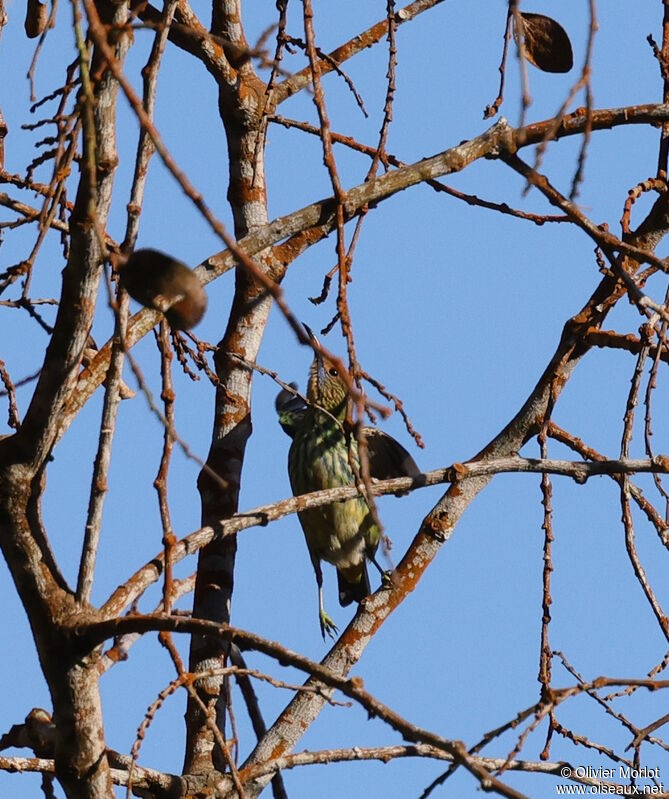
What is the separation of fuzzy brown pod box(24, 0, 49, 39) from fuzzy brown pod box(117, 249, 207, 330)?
1402 mm

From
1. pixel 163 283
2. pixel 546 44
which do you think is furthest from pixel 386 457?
pixel 163 283

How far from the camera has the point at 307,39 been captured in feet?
6.68

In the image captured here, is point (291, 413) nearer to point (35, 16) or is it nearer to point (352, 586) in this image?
point (352, 586)

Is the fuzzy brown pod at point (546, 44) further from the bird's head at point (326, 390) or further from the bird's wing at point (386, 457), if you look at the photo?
the bird's head at point (326, 390)

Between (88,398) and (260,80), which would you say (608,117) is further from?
(88,398)

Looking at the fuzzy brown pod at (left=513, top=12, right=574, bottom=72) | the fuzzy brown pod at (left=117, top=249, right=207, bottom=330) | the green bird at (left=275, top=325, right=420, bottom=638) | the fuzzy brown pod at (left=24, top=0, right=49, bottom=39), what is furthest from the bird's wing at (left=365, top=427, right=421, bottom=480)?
the fuzzy brown pod at (left=117, top=249, right=207, bottom=330)

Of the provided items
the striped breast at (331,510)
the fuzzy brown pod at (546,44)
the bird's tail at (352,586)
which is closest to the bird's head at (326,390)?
the striped breast at (331,510)

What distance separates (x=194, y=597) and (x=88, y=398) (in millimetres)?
1096

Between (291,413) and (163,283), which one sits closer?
(163,283)

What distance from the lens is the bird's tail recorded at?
5.44m

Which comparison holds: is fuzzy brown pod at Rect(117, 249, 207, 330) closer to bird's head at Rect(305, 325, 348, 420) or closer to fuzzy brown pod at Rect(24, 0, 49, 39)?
fuzzy brown pod at Rect(24, 0, 49, 39)

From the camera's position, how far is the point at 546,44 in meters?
2.75

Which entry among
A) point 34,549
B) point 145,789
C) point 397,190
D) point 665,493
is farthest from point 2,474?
point 665,493

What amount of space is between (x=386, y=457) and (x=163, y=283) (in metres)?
3.06
